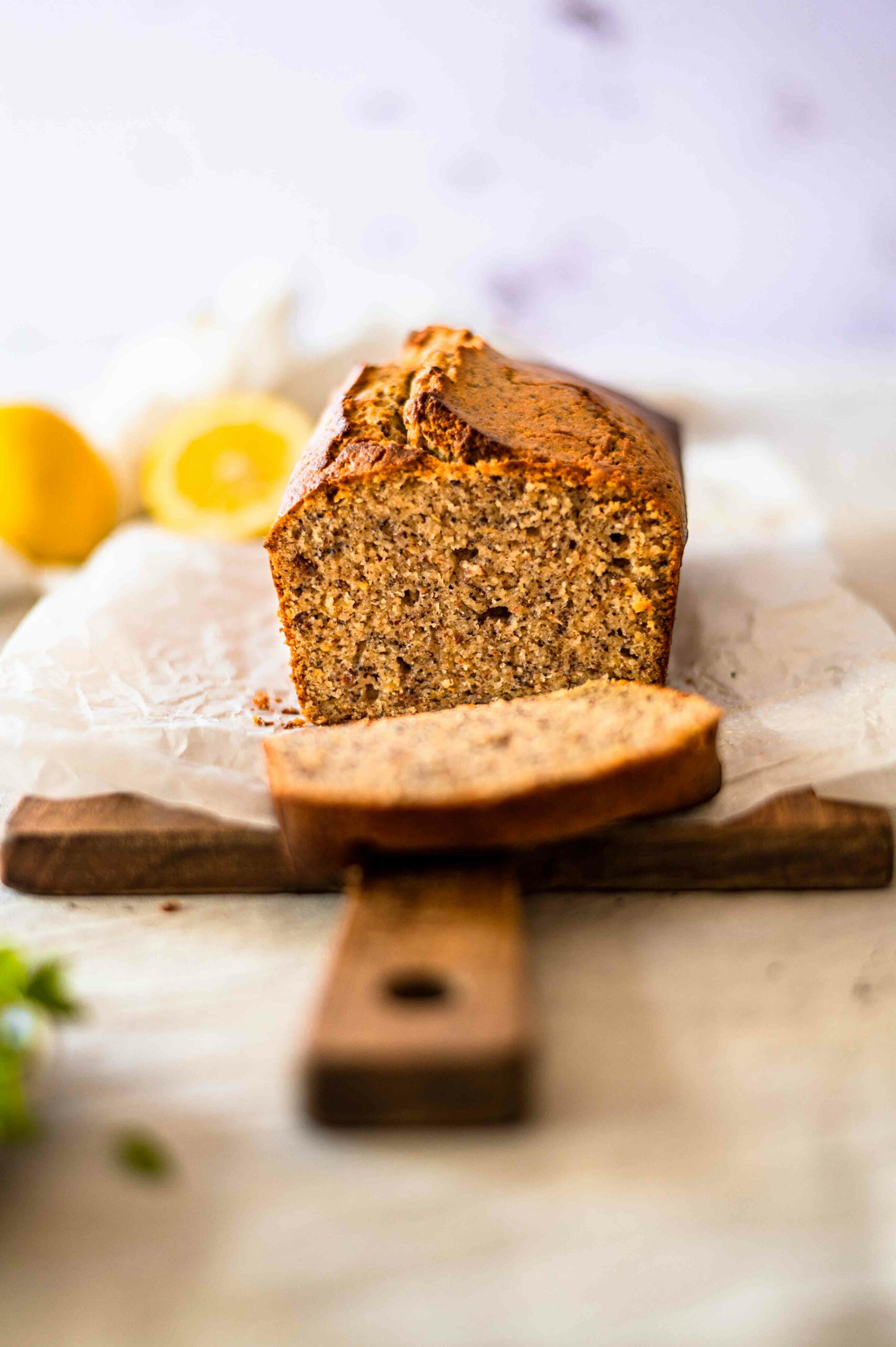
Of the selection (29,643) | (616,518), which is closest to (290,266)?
(29,643)

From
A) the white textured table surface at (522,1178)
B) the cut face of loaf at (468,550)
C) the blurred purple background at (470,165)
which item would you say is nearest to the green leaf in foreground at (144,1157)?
the white textured table surface at (522,1178)

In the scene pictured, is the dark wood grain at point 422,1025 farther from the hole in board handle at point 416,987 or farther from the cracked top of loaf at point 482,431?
the cracked top of loaf at point 482,431

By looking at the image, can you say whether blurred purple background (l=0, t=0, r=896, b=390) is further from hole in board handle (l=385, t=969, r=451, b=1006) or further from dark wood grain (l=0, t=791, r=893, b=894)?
hole in board handle (l=385, t=969, r=451, b=1006)

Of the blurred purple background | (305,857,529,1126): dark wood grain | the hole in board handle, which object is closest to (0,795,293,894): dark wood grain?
(305,857,529,1126): dark wood grain

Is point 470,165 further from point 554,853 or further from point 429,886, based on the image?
point 429,886

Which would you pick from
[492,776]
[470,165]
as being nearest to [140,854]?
[492,776]

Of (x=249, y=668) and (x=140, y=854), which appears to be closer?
(x=140, y=854)

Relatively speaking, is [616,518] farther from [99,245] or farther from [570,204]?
[99,245]
